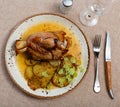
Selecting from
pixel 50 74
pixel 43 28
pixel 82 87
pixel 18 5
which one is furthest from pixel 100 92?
pixel 18 5

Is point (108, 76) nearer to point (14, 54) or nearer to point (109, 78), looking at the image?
point (109, 78)

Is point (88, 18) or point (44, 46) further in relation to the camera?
point (88, 18)

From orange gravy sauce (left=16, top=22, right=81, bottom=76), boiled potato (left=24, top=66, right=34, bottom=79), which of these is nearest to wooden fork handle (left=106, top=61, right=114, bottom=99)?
orange gravy sauce (left=16, top=22, right=81, bottom=76)

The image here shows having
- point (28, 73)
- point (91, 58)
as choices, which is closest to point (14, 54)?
point (28, 73)

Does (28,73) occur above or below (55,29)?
below

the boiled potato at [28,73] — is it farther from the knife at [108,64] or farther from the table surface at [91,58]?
the knife at [108,64]

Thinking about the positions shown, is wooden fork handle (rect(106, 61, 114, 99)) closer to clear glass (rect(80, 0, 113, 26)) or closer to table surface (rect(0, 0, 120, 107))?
table surface (rect(0, 0, 120, 107))

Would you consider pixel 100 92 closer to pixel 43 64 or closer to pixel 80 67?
pixel 80 67
